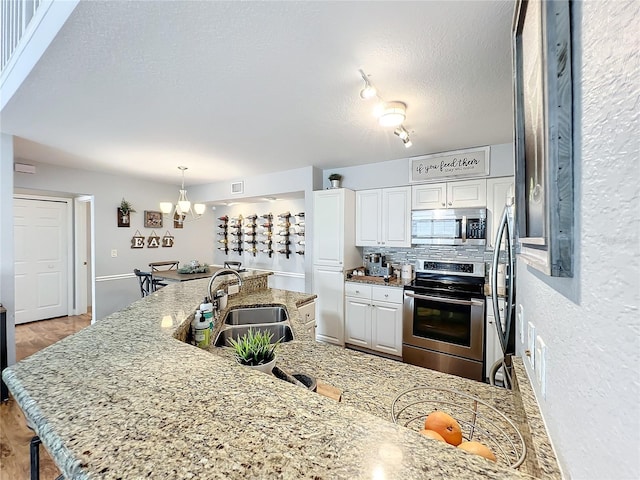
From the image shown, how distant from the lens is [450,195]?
3346 millimetres

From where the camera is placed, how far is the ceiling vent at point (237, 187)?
4809 millimetres

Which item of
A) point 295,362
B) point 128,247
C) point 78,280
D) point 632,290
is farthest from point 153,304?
point 78,280

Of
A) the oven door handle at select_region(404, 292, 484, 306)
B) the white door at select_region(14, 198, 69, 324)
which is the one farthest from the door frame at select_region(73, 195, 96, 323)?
the oven door handle at select_region(404, 292, 484, 306)

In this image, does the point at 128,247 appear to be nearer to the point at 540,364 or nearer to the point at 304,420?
the point at 304,420

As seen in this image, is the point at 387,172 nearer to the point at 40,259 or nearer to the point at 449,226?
the point at 449,226

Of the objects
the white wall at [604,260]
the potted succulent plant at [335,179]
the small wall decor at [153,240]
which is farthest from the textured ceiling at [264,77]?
the small wall decor at [153,240]

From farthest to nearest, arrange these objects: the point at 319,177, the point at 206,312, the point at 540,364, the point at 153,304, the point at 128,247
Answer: the point at 128,247
the point at 319,177
the point at 153,304
the point at 206,312
the point at 540,364

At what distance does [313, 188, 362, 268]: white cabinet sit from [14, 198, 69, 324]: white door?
467 cm

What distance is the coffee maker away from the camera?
3883mm

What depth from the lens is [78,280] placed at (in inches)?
208

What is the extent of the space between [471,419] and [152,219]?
5549 mm

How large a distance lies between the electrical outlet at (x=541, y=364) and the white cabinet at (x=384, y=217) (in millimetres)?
2872

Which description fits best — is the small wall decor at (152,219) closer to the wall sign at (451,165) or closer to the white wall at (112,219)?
the white wall at (112,219)

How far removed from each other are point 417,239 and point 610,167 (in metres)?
3.26
